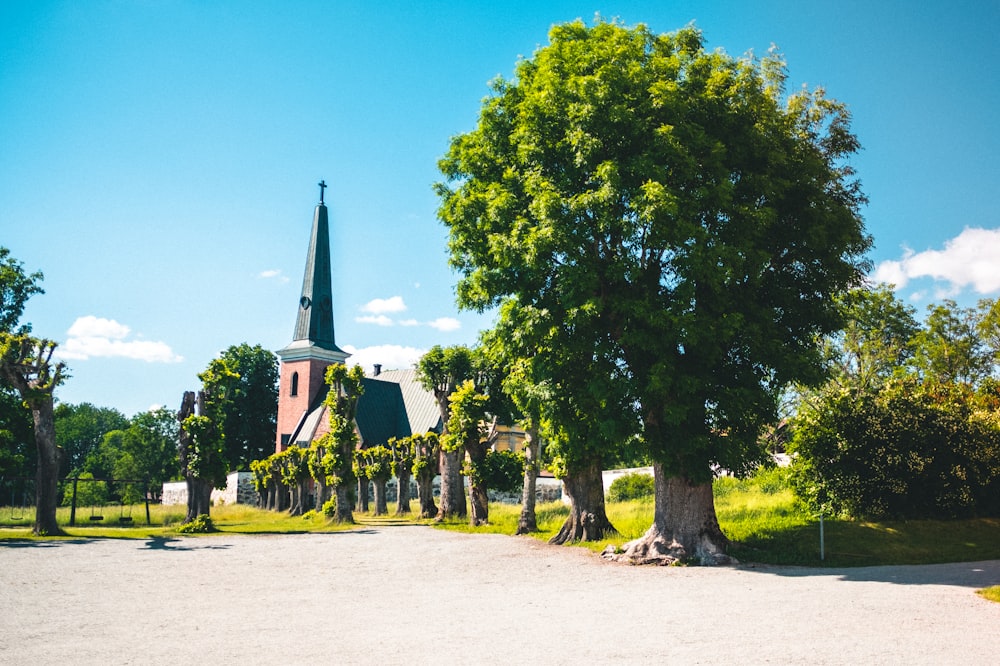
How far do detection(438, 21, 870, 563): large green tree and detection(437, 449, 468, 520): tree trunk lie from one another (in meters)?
15.2

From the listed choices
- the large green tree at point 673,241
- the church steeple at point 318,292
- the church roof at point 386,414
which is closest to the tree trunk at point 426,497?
the large green tree at point 673,241

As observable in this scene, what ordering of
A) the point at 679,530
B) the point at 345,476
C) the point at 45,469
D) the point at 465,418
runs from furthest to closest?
1. the point at 345,476
2. the point at 465,418
3. the point at 45,469
4. the point at 679,530

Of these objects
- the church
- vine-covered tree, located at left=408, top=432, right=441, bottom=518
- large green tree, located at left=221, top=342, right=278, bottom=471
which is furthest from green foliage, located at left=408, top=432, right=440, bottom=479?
large green tree, located at left=221, top=342, right=278, bottom=471

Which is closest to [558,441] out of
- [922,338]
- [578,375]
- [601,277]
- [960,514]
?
[578,375]

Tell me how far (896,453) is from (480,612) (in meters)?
14.6

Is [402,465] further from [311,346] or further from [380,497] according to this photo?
[311,346]

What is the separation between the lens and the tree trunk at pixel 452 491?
31719mm

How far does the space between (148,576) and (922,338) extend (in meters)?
48.1

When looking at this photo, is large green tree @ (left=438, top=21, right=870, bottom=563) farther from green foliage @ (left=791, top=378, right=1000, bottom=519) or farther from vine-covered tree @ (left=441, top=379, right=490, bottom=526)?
vine-covered tree @ (left=441, top=379, right=490, bottom=526)

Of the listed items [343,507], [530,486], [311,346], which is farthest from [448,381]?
[311,346]

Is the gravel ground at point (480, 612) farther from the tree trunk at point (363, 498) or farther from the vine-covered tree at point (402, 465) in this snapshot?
the tree trunk at point (363, 498)

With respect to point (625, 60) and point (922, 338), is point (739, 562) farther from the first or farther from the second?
point (922, 338)

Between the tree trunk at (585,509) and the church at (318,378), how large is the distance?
1509 inches

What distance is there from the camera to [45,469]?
969 inches
